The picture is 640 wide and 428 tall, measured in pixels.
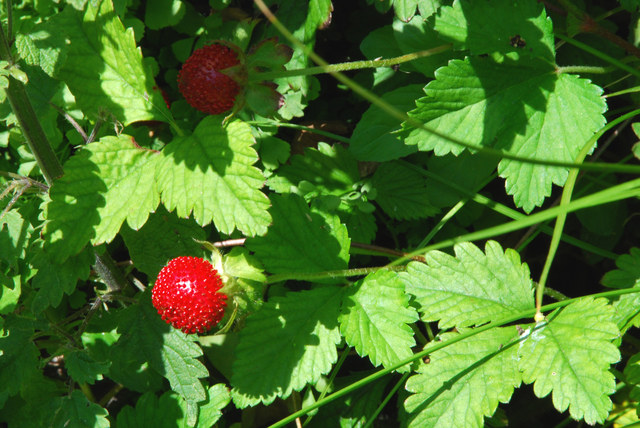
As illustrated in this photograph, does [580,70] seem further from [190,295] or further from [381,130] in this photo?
[190,295]

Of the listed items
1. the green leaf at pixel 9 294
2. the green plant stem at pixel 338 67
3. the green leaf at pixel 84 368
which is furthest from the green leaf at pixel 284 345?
the green leaf at pixel 9 294

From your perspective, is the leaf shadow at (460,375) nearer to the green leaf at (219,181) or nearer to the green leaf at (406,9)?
the green leaf at (219,181)

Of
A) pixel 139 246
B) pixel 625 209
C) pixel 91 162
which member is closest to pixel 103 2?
pixel 91 162

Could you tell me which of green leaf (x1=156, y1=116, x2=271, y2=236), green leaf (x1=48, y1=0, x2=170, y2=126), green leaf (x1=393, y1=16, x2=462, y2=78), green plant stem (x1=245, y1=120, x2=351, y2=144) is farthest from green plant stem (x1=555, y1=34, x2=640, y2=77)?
green leaf (x1=48, y1=0, x2=170, y2=126)

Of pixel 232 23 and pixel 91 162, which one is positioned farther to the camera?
pixel 232 23

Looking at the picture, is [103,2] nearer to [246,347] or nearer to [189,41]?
[189,41]

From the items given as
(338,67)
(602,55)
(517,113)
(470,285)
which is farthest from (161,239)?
(602,55)

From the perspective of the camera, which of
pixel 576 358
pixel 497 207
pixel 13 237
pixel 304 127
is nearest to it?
pixel 576 358
